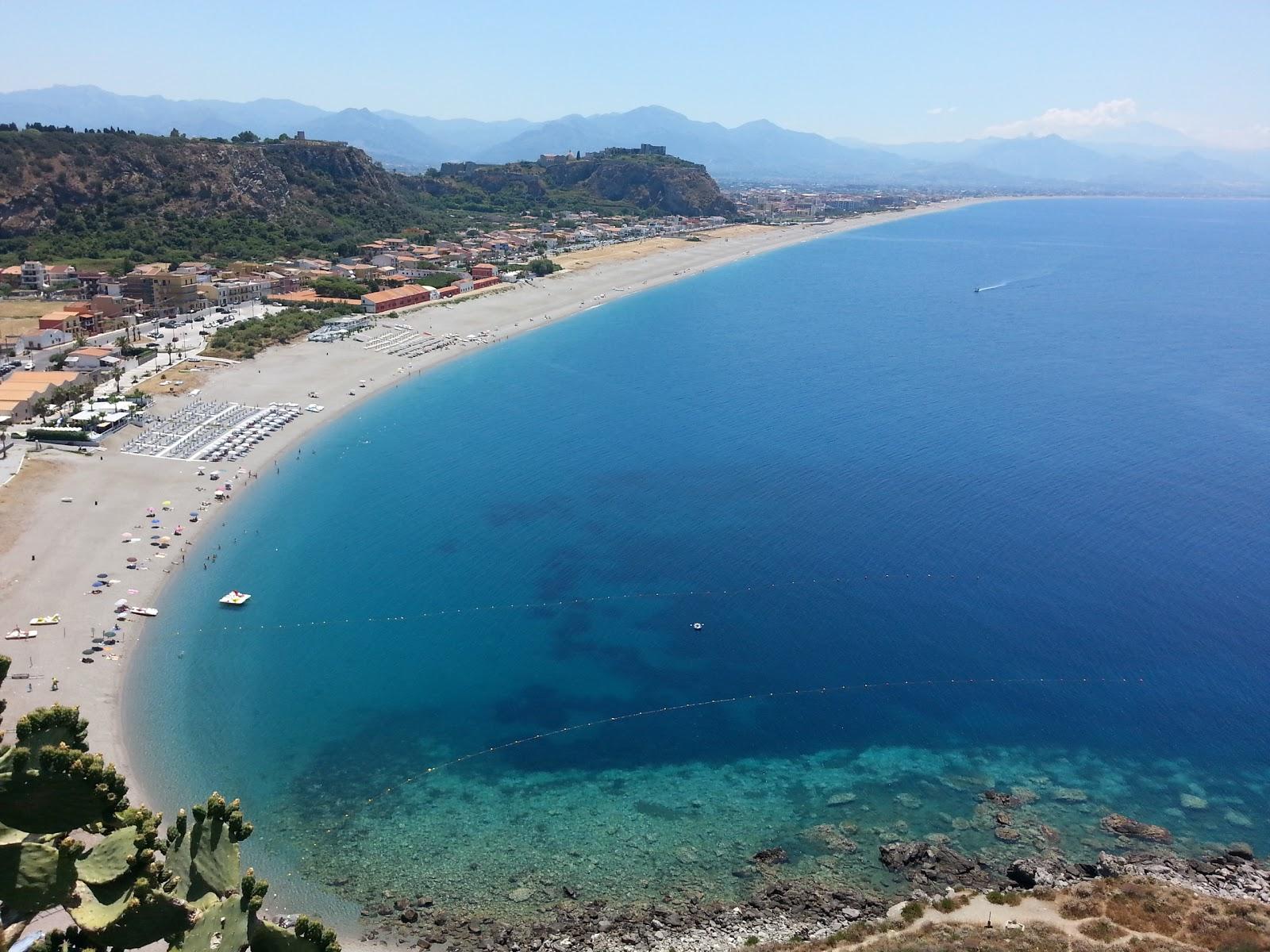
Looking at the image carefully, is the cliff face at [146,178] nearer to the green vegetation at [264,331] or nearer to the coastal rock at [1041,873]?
the green vegetation at [264,331]

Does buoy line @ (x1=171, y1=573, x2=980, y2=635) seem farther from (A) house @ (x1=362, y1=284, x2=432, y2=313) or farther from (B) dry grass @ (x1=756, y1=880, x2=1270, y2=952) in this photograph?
(A) house @ (x1=362, y1=284, x2=432, y2=313)

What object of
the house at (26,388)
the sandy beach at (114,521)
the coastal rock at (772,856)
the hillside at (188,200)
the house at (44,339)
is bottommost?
the coastal rock at (772,856)

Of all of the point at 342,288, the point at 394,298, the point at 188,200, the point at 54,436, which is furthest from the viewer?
the point at 188,200

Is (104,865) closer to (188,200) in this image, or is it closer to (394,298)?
(394,298)

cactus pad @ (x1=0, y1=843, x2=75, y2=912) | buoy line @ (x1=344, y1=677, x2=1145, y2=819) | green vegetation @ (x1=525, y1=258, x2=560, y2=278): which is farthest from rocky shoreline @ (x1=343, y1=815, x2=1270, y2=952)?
green vegetation @ (x1=525, y1=258, x2=560, y2=278)

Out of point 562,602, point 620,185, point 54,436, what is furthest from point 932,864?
point 620,185

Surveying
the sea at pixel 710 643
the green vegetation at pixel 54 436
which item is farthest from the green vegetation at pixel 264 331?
the green vegetation at pixel 54 436
